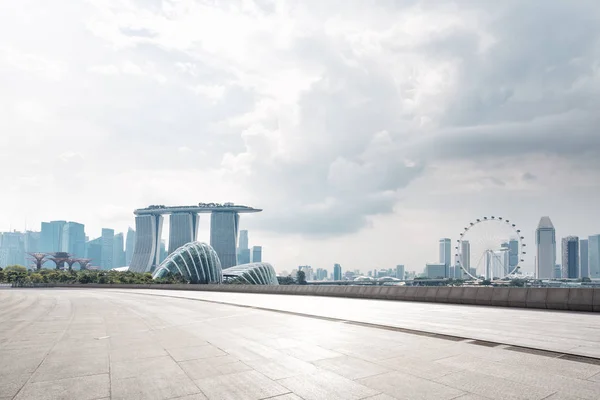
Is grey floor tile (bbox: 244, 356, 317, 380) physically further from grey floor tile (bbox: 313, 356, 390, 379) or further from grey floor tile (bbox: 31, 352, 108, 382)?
grey floor tile (bbox: 31, 352, 108, 382)

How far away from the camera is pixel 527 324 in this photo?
14328 mm

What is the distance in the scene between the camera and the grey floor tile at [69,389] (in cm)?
649

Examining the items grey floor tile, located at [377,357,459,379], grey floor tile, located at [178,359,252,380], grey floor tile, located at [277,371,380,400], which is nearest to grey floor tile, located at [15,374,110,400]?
grey floor tile, located at [178,359,252,380]

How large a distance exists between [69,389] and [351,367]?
4836 millimetres

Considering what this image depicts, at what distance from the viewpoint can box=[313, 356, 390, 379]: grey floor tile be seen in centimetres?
770

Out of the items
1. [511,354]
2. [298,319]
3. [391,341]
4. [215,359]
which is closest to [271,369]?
[215,359]

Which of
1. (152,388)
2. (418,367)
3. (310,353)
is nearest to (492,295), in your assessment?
(310,353)

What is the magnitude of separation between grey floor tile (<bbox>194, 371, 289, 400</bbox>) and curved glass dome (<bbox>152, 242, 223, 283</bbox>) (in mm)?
125367

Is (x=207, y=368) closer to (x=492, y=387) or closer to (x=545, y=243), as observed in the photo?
(x=492, y=387)

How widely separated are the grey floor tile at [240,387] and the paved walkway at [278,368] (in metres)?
0.02

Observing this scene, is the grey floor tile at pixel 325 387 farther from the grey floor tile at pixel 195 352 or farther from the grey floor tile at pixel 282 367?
the grey floor tile at pixel 195 352

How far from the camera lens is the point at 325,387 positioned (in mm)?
6859

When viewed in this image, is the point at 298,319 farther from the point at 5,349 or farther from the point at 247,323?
the point at 5,349

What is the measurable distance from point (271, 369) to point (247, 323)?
786 centimetres
